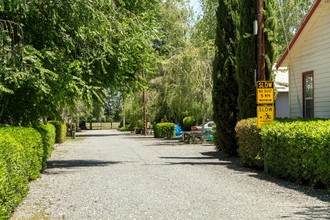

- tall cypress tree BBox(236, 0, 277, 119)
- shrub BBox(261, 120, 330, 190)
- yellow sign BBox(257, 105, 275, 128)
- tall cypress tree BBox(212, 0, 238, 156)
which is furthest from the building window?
shrub BBox(261, 120, 330, 190)

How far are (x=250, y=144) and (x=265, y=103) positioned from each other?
4.47 feet

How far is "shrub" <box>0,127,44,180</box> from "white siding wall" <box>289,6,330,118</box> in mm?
9216

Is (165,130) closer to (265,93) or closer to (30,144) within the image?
(265,93)

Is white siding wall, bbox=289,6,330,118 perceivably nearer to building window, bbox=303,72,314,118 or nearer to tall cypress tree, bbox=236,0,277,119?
building window, bbox=303,72,314,118

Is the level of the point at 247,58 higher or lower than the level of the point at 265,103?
higher

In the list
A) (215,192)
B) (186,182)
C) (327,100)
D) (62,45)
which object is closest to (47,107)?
(62,45)

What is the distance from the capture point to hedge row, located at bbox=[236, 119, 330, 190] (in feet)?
32.1

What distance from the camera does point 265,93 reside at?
14086 millimetres

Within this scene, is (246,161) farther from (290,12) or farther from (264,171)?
(290,12)

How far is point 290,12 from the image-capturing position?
129 feet

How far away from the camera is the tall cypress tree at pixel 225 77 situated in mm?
19922

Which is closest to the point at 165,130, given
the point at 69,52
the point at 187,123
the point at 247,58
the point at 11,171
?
the point at 187,123

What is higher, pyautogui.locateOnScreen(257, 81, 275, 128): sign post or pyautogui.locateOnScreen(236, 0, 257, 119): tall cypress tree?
pyautogui.locateOnScreen(236, 0, 257, 119): tall cypress tree

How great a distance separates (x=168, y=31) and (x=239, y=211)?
37522 millimetres
